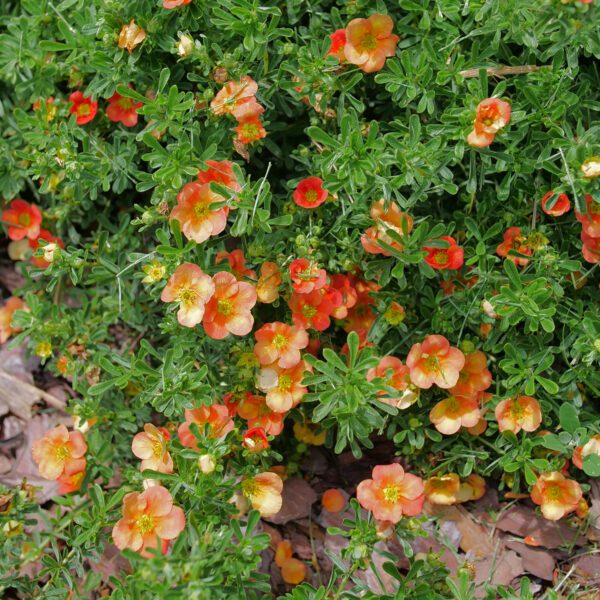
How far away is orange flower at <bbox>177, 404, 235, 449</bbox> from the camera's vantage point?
10.8 ft

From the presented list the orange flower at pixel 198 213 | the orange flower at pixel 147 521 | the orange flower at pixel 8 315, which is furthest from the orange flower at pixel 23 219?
the orange flower at pixel 147 521

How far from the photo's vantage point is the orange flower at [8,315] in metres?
A: 4.38

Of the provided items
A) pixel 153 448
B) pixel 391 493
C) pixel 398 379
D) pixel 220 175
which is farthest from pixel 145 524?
pixel 220 175

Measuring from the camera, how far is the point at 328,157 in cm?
326

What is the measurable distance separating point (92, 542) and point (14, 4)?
3.35 meters

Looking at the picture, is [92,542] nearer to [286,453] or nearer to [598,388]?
[286,453]

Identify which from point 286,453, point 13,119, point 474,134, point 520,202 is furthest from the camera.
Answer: point 13,119

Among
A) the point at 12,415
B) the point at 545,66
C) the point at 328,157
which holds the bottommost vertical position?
the point at 12,415

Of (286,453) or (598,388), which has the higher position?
(598,388)

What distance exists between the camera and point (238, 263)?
140 inches

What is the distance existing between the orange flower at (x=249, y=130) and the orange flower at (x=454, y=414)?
1.59m

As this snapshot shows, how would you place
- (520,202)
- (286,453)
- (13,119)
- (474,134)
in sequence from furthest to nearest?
(13,119)
(286,453)
(520,202)
(474,134)

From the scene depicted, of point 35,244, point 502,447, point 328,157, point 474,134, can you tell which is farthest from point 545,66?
point 35,244

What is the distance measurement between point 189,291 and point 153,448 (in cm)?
79
